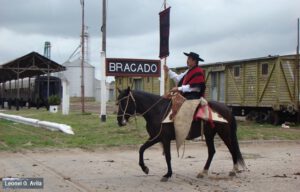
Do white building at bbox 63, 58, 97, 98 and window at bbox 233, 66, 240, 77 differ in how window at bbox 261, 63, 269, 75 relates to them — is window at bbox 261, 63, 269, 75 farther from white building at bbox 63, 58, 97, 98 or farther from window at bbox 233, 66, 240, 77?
white building at bbox 63, 58, 97, 98

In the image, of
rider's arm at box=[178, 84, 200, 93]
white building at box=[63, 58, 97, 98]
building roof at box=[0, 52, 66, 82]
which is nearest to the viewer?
rider's arm at box=[178, 84, 200, 93]

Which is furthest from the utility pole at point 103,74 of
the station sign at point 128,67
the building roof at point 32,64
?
the building roof at point 32,64

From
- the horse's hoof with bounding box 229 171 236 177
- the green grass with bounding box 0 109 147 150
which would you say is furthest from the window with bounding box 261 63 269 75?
the horse's hoof with bounding box 229 171 236 177

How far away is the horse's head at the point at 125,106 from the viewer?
33.1ft

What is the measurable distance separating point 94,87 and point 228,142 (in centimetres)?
7749

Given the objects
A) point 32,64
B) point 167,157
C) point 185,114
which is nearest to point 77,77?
point 32,64

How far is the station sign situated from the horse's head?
13.6 m

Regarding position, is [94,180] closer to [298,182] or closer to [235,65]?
[298,182]

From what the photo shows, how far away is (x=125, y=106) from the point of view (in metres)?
10.1

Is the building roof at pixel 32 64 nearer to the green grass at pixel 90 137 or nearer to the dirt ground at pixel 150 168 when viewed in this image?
the green grass at pixel 90 137

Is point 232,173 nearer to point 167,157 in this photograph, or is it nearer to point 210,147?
point 210,147

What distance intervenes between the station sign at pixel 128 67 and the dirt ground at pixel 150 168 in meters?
8.49

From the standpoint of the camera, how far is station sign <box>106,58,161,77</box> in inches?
936

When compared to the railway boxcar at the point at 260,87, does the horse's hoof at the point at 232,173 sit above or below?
below
